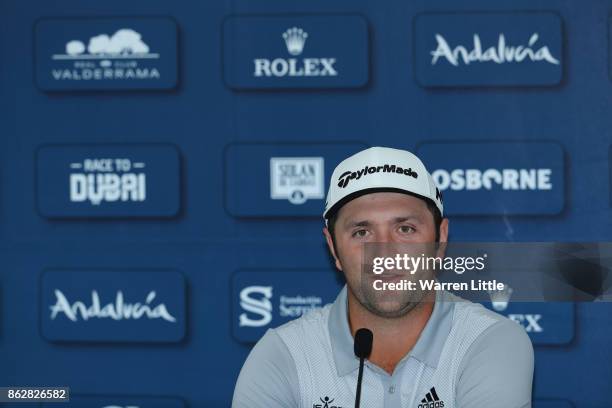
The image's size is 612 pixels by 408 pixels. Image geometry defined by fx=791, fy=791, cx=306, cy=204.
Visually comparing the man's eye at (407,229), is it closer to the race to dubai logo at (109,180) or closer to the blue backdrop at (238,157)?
the blue backdrop at (238,157)

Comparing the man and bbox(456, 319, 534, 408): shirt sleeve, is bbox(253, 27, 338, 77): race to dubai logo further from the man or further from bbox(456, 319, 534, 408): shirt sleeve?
bbox(456, 319, 534, 408): shirt sleeve

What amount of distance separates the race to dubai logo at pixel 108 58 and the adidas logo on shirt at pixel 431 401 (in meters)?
1.15

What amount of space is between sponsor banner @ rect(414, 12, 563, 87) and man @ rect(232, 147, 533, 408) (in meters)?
0.66

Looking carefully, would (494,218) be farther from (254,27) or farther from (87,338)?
(87,338)

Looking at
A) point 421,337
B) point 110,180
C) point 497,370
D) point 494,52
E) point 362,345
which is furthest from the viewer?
point 110,180

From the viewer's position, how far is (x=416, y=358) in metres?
1.41

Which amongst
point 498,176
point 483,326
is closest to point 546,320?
point 498,176

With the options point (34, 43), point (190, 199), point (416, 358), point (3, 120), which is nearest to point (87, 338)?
point (190, 199)

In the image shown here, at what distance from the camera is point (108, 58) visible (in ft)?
6.96

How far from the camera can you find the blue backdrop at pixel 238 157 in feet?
6.56

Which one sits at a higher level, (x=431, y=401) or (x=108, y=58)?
(x=108, y=58)

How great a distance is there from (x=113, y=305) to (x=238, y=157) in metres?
0.52

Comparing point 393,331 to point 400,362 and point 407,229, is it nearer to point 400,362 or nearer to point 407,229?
point 400,362

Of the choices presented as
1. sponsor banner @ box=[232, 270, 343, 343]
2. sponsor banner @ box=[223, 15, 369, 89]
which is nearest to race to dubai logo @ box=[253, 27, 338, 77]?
sponsor banner @ box=[223, 15, 369, 89]
